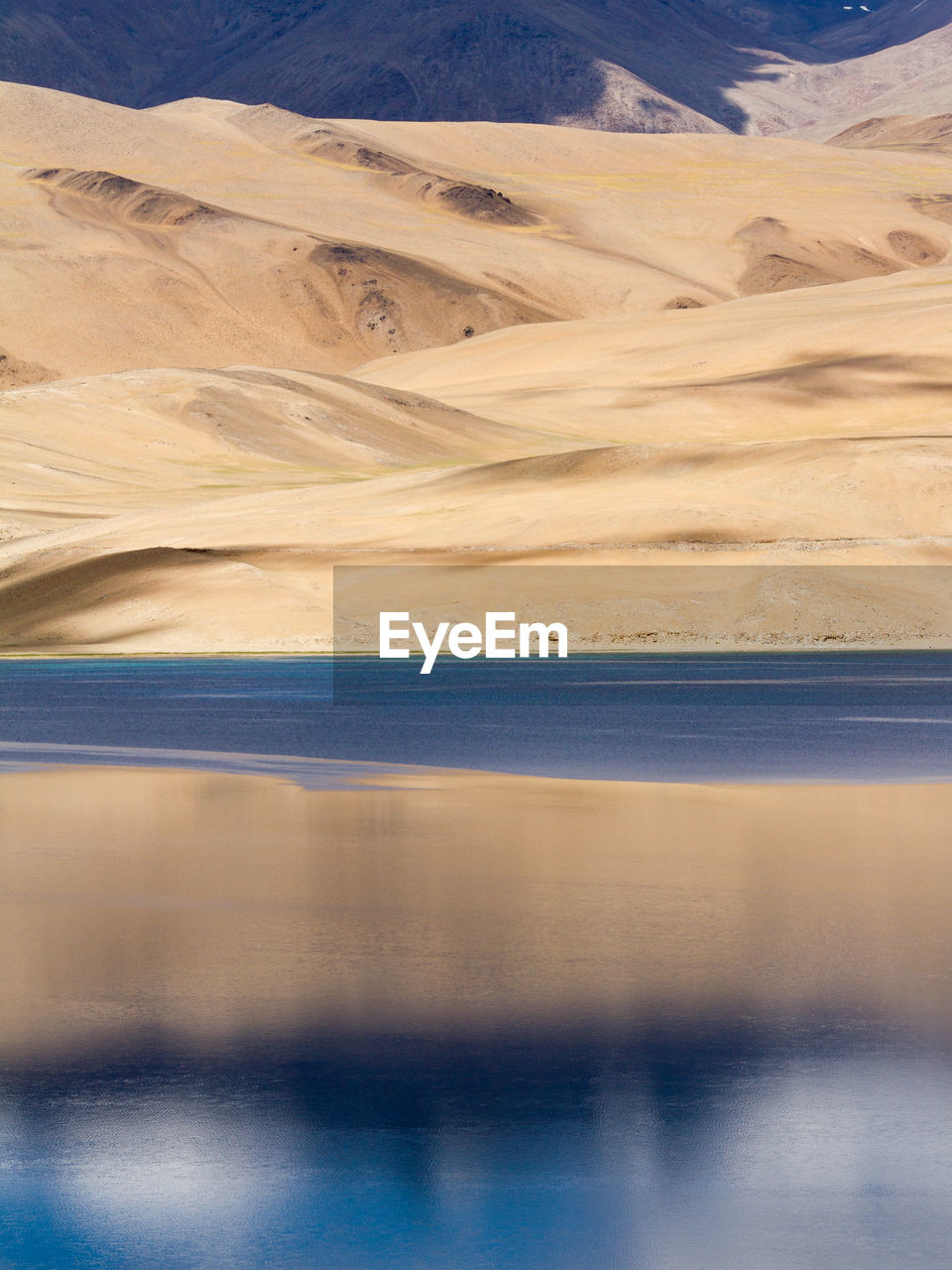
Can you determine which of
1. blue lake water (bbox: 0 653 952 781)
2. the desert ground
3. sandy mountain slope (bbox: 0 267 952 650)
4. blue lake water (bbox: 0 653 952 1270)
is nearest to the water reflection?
blue lake water (bbox: 0 653 952 1270)

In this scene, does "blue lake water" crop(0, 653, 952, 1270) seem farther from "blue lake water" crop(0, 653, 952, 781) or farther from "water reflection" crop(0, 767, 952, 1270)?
"blue lake water" crop(0, 653, 952, 781)

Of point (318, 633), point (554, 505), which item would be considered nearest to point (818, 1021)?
point (318, 633)

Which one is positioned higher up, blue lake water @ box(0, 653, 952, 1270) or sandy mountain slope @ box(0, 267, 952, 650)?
sandy mountain slope @ box(0, 267, 952, 650)

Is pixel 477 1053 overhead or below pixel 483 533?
below

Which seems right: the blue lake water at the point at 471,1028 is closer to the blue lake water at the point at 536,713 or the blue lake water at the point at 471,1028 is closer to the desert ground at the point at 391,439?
the blue lake water at the point at 536,713

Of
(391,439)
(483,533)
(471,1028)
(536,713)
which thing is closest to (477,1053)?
(471,1028)

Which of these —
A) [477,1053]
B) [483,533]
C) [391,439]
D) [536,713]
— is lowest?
[477,1053]

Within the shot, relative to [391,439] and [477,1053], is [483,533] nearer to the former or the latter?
[391,439]

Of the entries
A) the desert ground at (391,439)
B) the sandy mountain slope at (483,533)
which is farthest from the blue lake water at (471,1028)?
the desert ground at (391,439)
